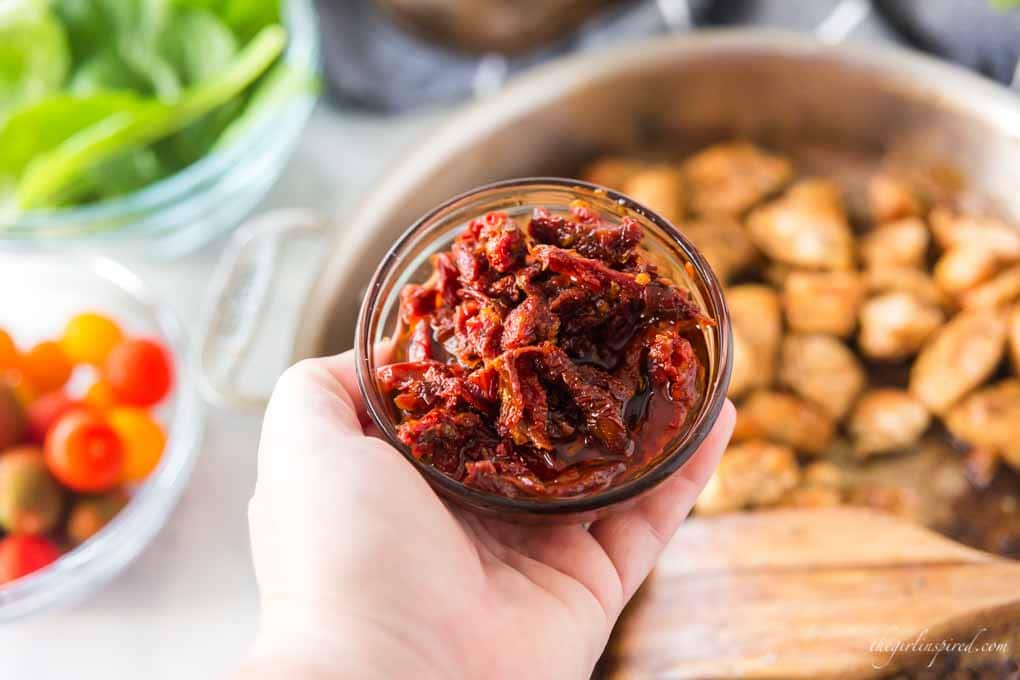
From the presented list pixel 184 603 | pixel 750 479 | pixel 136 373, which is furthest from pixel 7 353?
pixel 750 479

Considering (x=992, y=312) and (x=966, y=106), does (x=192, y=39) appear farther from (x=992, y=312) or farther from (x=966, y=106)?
(x=992, y=312)

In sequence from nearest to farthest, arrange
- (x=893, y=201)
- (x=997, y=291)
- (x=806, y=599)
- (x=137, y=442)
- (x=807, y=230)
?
(x=806, y=599), (x=137, y=442), (x=997, y=291), (x=807, y=230), (x=893, y=201)

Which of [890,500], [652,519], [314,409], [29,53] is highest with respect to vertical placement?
[29,53]

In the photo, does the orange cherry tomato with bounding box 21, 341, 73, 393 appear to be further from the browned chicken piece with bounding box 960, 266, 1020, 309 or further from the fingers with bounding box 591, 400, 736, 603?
the browned chicken piece with bounding box 960, 266, 1020, 309

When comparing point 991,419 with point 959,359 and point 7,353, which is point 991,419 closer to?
point 959,359

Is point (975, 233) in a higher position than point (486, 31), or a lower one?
lower

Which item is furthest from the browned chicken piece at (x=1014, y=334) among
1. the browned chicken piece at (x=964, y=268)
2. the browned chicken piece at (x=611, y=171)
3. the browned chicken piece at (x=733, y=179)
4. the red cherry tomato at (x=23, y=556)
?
the red cherry tomato at (x=23, y=556)

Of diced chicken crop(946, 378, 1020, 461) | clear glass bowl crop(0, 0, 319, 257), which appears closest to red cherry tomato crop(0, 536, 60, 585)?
clear glass bowl crop(0, 0, 319, 257)
